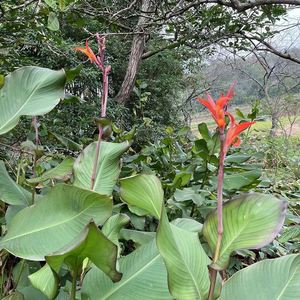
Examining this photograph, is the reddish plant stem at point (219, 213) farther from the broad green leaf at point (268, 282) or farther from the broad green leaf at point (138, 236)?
the broad green leaf at point (138, 236)

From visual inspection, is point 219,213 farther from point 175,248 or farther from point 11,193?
point 11,193

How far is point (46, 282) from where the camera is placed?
485mm

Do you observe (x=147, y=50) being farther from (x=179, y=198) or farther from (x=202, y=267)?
(x=202, y=267)

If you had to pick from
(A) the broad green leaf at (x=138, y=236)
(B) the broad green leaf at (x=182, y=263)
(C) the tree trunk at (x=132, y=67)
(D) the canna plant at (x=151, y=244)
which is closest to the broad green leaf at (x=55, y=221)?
(D) the canna plant at (x=151, y=244)

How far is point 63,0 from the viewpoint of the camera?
1325 millimetres

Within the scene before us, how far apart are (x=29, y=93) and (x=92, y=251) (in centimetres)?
38

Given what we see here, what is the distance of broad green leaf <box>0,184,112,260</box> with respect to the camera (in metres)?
0.49

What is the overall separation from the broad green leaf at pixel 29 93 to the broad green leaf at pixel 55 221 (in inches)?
6.8

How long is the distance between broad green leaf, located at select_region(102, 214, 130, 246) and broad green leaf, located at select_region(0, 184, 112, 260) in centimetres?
9

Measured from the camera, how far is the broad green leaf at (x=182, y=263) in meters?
0.41

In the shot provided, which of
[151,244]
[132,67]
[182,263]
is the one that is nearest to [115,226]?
[151,244]

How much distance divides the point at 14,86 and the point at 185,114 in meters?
6.29

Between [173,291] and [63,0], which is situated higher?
[63,0]

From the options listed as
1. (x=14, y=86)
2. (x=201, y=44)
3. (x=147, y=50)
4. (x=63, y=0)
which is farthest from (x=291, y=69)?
(x=14, y=86)
